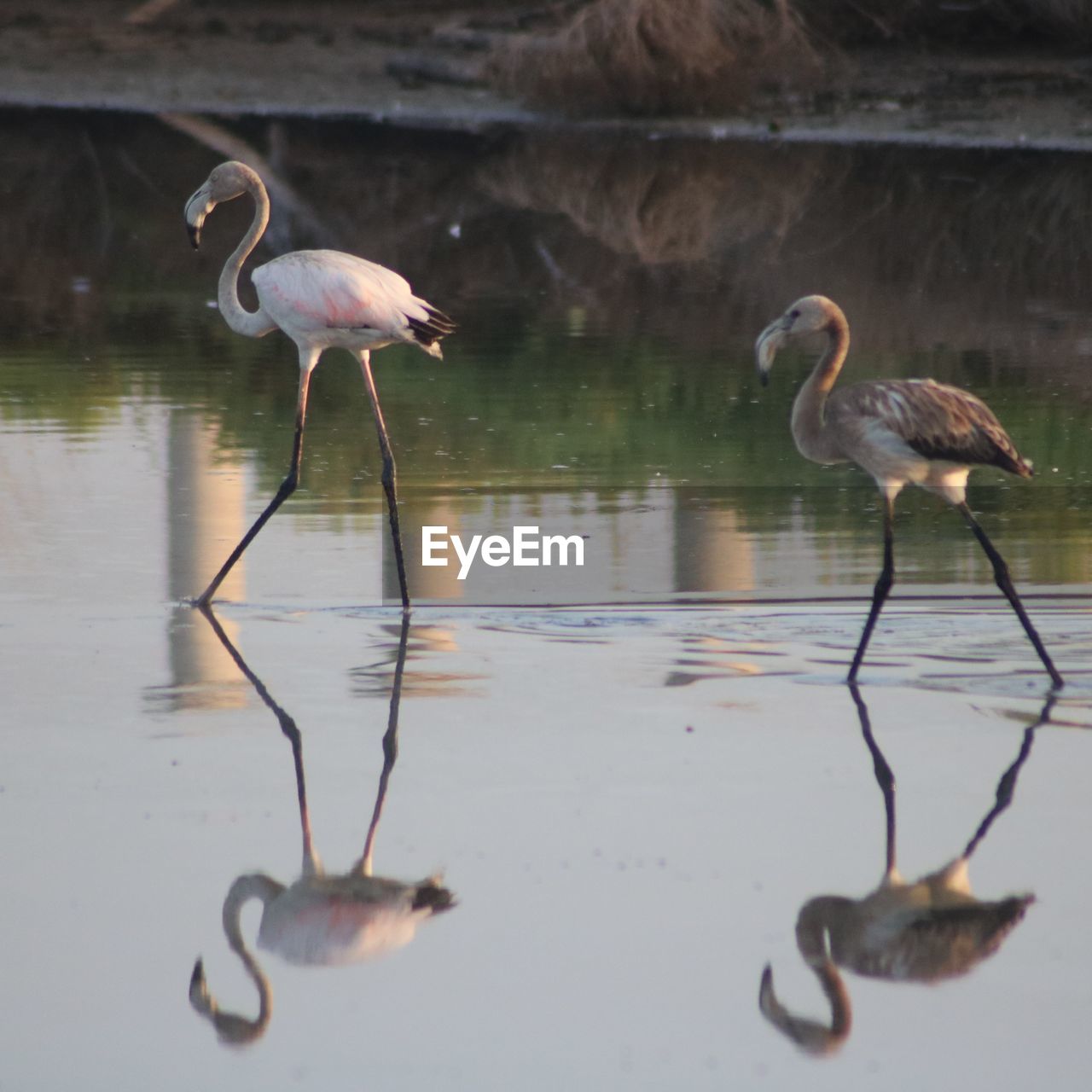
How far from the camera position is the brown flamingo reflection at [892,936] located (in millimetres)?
4977

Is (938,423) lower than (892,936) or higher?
higher

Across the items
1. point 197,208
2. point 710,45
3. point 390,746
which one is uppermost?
point 710,45

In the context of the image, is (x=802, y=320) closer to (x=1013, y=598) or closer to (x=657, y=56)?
(x=1013, y=598)

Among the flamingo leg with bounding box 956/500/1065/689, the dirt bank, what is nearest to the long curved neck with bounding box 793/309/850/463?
the flamingo leg with bounding box 956/500/1065/689

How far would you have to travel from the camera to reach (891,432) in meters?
7.73

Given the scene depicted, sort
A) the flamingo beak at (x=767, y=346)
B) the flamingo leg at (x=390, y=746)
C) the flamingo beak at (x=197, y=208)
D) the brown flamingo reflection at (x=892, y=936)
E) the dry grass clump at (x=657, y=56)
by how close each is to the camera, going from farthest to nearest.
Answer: the dry grass clump at (x=657, y=56), the flamingo beak at (x=197, y=208), the flamingo beak at (x=767, y=346), the flamingo leg at (x=390, y=746), the brown flamingo reflection at (x=892, y=936)

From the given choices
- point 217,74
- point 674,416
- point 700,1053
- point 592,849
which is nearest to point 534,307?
point 674,416

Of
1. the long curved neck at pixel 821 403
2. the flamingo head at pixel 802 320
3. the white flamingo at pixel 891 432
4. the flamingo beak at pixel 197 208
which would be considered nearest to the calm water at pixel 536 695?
the white flamingo at pixel 891 432

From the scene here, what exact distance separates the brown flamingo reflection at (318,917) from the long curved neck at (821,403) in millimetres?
2578

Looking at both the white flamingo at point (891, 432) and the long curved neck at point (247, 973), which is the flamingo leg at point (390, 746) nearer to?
the long curved neck at point (247, 973)

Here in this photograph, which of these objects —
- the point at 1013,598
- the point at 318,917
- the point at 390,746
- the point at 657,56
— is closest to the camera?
the point at 318,917

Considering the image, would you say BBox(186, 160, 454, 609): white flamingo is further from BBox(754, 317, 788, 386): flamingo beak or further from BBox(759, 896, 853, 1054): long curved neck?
BBox(759, 896, 853, 1054): long curved neck

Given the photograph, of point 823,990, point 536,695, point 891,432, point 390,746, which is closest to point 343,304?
point 536,695

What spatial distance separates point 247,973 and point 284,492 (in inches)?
164
